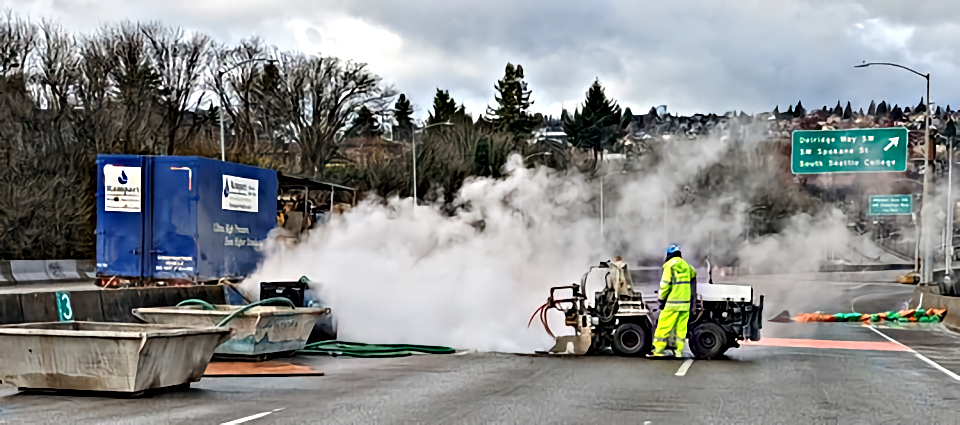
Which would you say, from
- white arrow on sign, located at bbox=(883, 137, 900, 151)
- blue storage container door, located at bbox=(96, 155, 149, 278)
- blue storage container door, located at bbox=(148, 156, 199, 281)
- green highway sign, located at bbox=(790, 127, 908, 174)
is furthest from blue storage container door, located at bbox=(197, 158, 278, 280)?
white arrow on sign, located at bbox=(883, 137, 900, 151)

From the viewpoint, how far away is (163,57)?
203ft

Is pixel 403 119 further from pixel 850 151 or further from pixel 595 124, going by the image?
pixel 850 151

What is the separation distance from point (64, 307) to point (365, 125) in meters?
60.6

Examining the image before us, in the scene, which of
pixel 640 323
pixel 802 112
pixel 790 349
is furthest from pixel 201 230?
pixel 802 112

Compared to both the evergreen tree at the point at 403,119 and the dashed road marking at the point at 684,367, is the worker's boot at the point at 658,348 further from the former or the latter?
the evergreen tree at the point at 403,119

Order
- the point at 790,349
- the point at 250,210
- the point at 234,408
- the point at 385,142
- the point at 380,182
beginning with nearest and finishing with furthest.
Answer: the point at 234,408, the point at 790,349, the point at 250,210, the point at 380,182, the point at 385,142

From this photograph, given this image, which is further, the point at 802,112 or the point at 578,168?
the point at 802,112

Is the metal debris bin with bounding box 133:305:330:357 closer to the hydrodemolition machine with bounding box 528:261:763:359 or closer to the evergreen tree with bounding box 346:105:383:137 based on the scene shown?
the hydrodemolition machine with bounding box 528:261:763:359

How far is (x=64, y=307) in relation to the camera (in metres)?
13.5

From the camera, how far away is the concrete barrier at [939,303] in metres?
26.0

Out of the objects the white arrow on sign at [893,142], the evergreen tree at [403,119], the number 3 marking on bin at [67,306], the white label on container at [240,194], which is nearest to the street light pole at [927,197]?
the white arrow on sign at [893,142]

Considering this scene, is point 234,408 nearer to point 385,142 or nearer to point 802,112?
point 802,112

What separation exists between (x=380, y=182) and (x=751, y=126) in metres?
27.7

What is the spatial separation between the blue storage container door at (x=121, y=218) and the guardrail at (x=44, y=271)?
64.3 ft
